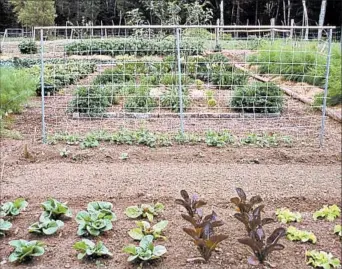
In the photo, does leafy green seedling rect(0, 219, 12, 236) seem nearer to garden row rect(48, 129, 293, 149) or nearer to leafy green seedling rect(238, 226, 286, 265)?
leafy green seedling rect(238, 226, 286, 265)

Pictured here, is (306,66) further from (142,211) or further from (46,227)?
(46,227)

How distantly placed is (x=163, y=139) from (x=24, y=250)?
8.40ft

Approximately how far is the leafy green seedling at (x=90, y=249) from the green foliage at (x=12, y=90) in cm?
336

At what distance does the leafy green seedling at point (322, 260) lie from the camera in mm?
2316

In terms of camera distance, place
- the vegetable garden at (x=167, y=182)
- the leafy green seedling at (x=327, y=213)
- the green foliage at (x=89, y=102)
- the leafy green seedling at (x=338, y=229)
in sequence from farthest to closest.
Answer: the green foliage at (x=89, y=102) < the leafy green seedling at (x=327, y=213) < the leafy green seedling at (x=338, y=229) < the vegetable garden at (x=167, y=182)

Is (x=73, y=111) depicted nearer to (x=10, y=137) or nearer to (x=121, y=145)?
(x=10, y=137)

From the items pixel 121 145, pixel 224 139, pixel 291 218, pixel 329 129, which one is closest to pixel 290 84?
pixel 329 129

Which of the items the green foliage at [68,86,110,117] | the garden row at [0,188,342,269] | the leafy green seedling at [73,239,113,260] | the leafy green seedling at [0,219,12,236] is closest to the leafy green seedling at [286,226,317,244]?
the garden row at [0,188,342,269]

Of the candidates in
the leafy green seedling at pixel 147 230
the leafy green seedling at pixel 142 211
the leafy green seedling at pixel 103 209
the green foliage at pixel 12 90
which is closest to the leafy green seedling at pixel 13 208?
the leafy green seedling at pixel 103 209

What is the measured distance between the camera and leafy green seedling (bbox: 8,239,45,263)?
2.31m

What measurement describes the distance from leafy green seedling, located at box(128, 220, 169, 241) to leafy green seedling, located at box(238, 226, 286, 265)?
55 cm

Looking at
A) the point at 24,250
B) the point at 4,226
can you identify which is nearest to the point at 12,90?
the point at 4,226

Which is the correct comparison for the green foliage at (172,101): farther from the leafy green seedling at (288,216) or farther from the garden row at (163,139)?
the leafy green seedling at (288,216)

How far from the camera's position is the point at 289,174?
3.82 m
